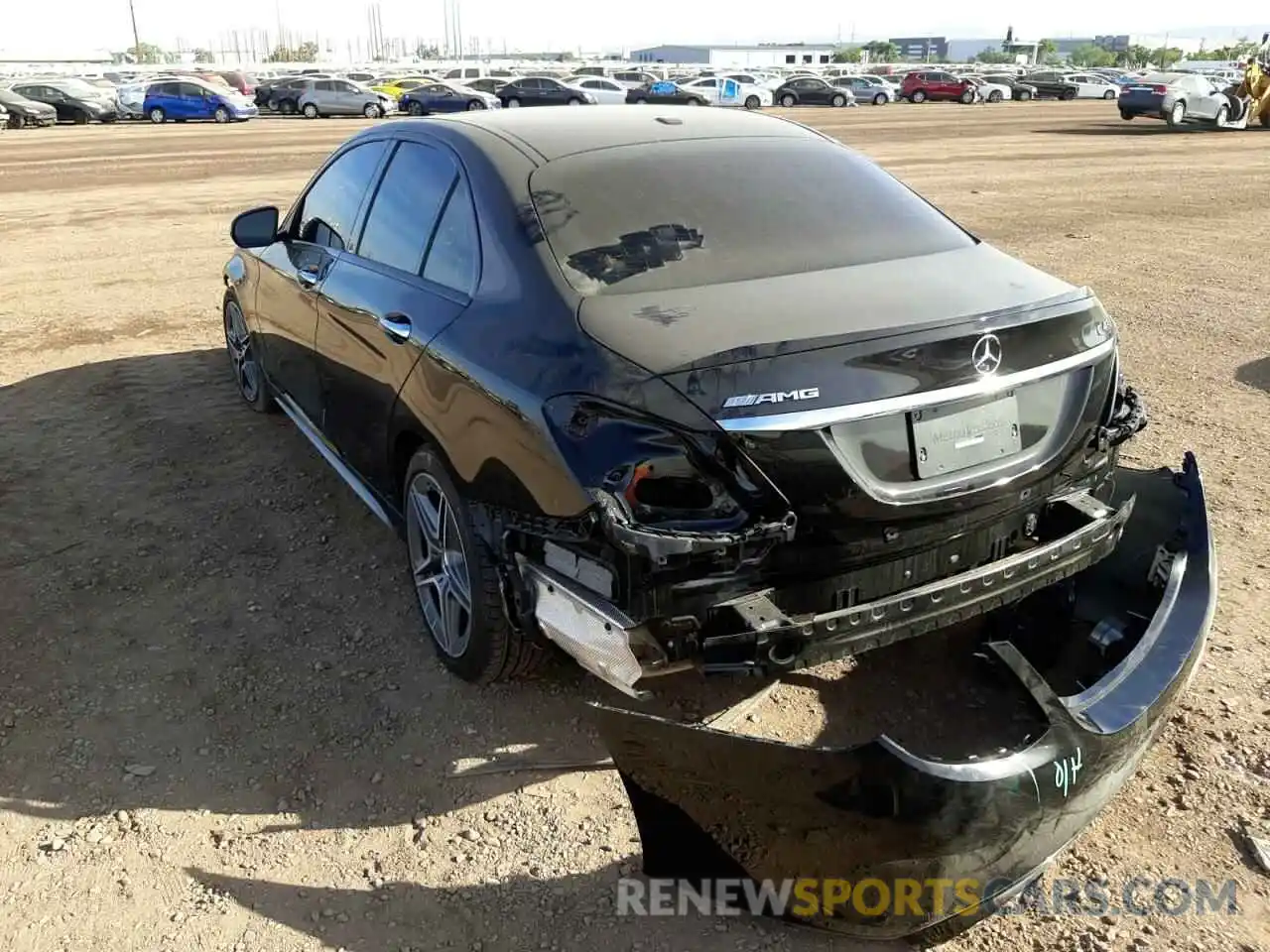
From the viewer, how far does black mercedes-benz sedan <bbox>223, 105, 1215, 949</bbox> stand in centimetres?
226

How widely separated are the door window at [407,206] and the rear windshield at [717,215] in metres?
0.49

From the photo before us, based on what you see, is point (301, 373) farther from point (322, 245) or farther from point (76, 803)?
point (76, 803)

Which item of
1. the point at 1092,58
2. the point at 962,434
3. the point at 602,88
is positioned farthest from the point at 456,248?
the point at 1092,58

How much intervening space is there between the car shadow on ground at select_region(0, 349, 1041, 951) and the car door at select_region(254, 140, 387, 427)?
634 mm

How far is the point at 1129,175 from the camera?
16875 millimetres

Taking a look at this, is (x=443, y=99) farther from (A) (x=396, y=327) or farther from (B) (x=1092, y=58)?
(B) (x=1092, y=58)

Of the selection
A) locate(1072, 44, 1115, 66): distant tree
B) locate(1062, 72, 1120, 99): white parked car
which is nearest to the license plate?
locate(1062, 72, 1120, 99): white parked car

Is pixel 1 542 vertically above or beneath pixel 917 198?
beneath

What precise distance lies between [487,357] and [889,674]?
1.70m

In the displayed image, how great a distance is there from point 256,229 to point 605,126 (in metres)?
2.09

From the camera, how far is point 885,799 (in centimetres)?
210

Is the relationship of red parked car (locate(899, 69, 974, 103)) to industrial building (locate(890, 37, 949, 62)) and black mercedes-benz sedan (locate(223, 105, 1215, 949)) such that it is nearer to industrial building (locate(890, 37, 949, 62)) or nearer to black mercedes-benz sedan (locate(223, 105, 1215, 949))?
black mercedes-benz sedan (locate(223, 105, 1215, 949))

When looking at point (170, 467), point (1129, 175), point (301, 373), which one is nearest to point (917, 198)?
point (301, 373)

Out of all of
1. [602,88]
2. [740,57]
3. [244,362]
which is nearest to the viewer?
[244,362]
